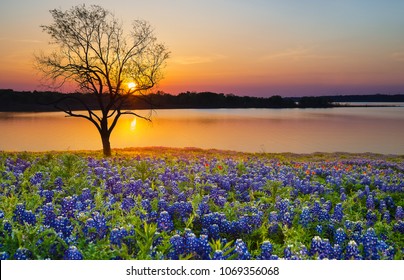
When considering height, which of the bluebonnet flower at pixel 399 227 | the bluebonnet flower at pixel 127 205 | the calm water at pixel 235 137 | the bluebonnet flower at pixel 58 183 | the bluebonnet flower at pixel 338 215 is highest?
the bluebonnet flower at pixel 58 183

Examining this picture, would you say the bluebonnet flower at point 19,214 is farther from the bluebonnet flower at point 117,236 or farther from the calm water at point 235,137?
the calm water at point 235,137

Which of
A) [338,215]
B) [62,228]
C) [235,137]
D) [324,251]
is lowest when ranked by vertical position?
[235,137]

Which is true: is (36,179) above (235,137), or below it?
above

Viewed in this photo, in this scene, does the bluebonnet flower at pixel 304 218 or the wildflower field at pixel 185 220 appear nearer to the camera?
the wildflower field at pixel 185 220

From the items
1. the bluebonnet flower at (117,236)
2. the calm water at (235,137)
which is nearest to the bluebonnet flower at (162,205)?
the bluebonnet flower at (117,236)

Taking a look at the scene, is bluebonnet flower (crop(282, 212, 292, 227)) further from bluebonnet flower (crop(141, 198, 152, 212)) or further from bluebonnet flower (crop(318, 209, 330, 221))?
bluebonnet flower (crop(141, 198, 152, 212))

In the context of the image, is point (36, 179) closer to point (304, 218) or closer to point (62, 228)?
point (62, 228)

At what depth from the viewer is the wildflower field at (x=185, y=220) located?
372 centimetres

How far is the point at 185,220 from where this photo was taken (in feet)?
16.3

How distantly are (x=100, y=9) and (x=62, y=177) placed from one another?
15948 mm

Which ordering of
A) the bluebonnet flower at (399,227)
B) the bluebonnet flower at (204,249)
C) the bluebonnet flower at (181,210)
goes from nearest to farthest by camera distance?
1. the bluebonnet flower at (204,249)
2. the bluebonnet flower at (181,210)
3. the bluebonnet flower at (399,227)

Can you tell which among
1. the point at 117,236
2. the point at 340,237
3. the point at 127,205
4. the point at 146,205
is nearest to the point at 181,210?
the point at 146,205
